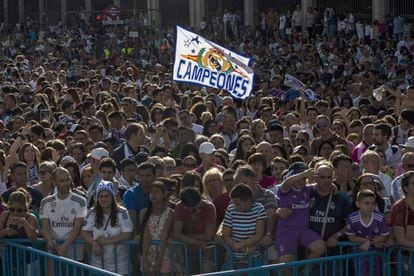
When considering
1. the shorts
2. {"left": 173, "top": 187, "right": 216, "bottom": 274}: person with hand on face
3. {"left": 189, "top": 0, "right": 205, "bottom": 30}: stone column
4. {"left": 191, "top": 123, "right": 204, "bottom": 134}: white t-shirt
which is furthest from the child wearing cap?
{"left": 189, "top": 0, "right": 205, "bottom": 30}: stone column

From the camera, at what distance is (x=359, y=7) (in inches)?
1303

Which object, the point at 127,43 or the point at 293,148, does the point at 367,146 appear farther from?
the point at 127,43

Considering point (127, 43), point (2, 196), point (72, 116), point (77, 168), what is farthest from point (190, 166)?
point (127, 43)

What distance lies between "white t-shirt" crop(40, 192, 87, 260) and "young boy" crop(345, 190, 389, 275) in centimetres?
246

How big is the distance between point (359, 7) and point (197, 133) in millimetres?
19805

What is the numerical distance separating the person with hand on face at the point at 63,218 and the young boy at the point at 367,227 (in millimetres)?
2458

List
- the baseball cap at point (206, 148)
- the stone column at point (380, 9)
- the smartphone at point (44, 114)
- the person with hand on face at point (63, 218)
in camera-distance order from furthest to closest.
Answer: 1. the stone column at point (380, 9)
2. the smartphone at point (44, 114)
3. the baseball cap at point (206, 148)
4. the person with hand on face at point (63, 218)

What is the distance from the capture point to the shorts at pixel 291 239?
9073 mm

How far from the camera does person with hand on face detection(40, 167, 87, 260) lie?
373 inches

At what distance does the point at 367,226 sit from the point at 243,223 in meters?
1.06

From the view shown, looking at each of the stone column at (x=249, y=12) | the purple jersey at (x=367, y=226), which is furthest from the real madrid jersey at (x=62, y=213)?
the stone column at (x=249, y=12)

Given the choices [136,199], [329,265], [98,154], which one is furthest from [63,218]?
[329,265]

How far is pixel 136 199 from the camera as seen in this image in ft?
32.0

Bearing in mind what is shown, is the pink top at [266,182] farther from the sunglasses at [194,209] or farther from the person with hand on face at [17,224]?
the person with hand on face at [17,224]
